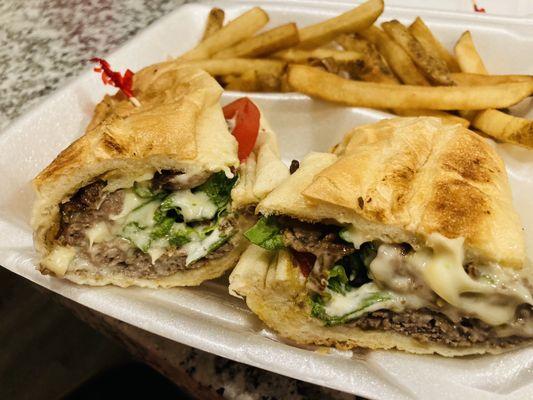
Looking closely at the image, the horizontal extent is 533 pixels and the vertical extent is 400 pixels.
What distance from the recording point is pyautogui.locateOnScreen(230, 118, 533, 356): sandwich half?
175 centimetres

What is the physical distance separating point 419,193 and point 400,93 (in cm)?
80

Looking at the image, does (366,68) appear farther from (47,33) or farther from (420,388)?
(47,33)

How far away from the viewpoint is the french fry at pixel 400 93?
244cm

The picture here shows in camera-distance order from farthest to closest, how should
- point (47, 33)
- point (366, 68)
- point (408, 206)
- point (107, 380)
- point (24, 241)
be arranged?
point (47, 33)
point (107, 380)
point (366, 68)
point (24, 241)
point (408, 206)

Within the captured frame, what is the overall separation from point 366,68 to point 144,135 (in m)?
1.32

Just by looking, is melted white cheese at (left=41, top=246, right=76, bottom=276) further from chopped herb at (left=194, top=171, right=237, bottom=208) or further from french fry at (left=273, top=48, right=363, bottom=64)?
french fry at (left=273, top=48, right=363, bottom=64)

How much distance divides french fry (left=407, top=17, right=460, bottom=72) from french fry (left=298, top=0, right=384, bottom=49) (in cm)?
23

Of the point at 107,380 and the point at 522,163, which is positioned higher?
the point at 522,163

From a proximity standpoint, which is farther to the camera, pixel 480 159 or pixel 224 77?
pixel 224 77

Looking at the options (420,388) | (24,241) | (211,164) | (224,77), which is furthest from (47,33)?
(420,388)

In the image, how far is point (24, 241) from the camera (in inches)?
91.0

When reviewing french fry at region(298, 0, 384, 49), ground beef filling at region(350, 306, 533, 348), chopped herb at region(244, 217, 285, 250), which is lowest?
ground beef filling at region(350, 306, 533, 348)

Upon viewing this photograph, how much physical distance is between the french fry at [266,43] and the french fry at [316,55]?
0.20 ft

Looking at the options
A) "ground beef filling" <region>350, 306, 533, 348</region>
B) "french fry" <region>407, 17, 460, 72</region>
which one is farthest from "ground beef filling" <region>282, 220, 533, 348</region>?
"french fry" <region>407, 17, 460, 72</region>
